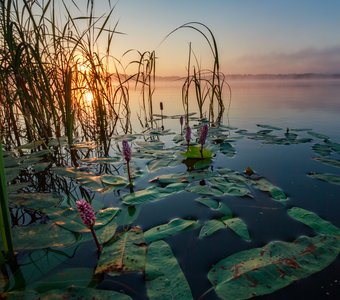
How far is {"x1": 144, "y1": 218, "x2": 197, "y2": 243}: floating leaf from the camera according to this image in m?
1.36

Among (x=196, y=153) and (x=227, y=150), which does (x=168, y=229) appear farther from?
(x=227, y=150)

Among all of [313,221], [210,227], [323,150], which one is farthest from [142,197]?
[323,150]

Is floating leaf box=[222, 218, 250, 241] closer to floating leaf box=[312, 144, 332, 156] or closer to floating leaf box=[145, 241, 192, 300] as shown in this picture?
floating leaf box=[145, 241, 192, 300]

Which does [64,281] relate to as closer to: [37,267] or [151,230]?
[37,267]

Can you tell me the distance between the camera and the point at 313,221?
146cm

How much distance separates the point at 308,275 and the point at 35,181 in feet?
7.18

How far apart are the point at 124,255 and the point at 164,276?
0.72ft

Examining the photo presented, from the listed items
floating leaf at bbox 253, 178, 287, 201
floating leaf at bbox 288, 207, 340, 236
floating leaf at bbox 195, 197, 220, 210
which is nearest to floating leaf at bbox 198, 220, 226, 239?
floating leaf at bbox 195, 197, 220, 210

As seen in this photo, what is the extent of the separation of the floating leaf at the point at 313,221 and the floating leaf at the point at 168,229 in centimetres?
57

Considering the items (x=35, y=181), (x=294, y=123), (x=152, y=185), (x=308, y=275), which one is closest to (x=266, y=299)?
(x=308, y=275)

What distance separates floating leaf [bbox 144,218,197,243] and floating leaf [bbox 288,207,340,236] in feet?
1.88

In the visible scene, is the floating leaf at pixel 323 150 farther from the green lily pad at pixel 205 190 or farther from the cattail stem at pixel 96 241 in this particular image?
the cattail stem at pixel 96 241

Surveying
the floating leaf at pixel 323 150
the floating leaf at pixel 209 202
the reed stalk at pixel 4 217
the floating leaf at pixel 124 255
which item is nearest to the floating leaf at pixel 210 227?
the floating leaf at pixel 209 202

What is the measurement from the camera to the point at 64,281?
1075mm
